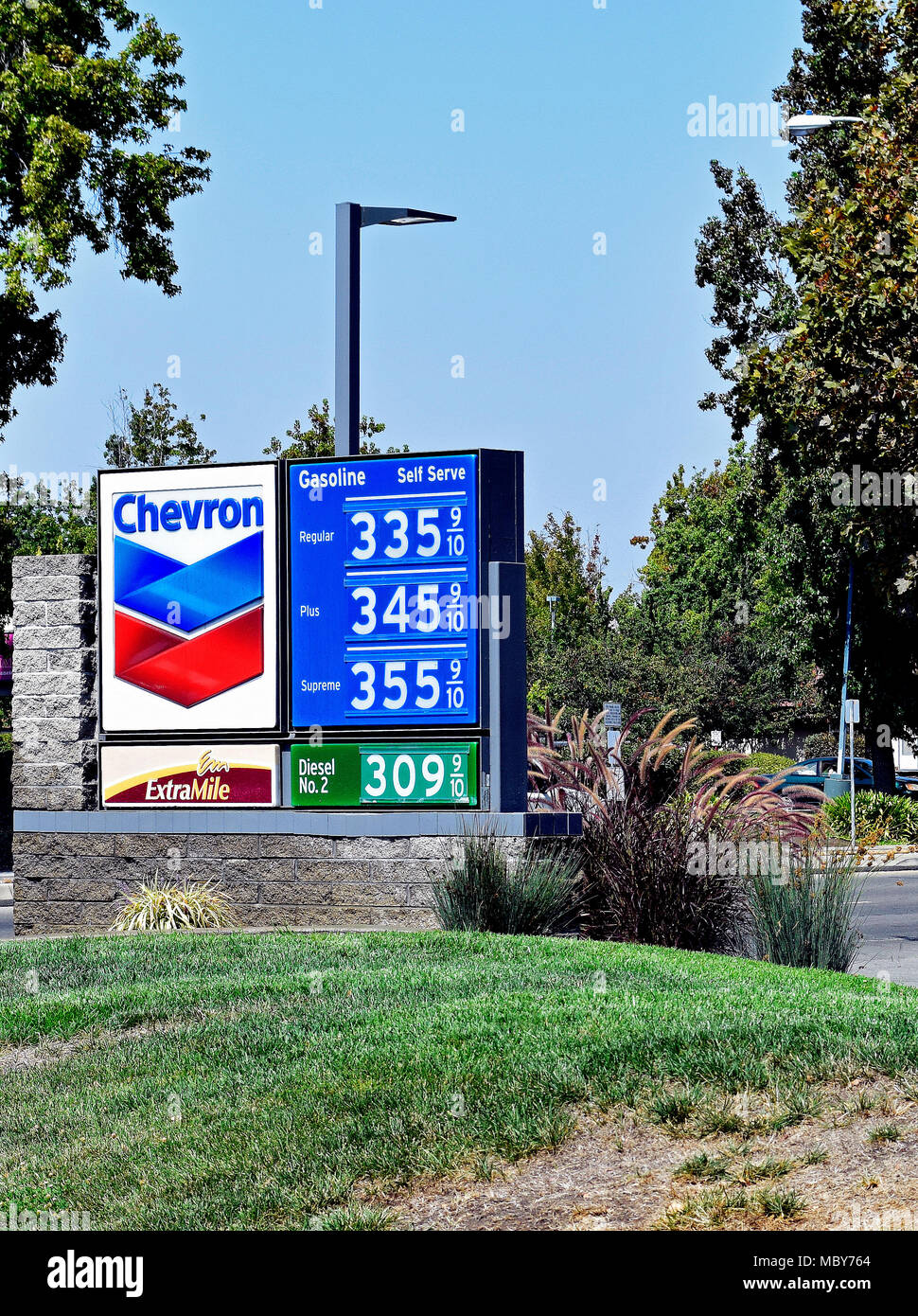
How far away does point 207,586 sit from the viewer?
1255 cm

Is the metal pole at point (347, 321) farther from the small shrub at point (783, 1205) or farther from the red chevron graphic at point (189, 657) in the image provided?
the small shrub at point (783, 1205)

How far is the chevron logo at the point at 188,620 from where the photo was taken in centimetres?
1241

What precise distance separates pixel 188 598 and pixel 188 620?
193 millimetres

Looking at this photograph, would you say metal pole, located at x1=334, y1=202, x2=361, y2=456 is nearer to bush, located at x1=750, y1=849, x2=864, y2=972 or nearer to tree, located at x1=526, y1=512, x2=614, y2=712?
bush, located at x1=750, y1=849, x2=864, y2=972

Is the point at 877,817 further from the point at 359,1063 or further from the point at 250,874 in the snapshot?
the point at 359,1063

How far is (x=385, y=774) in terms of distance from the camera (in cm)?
1196

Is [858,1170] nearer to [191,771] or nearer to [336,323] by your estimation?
[191,771]

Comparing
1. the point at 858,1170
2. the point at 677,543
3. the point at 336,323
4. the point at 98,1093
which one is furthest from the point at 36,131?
the point at 677,543

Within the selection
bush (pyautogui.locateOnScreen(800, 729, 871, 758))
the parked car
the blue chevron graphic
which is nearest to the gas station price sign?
the blue chevron graphic

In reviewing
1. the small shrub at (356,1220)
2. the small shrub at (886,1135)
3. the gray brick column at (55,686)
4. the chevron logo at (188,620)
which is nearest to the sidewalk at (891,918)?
the small shrub at (886,1135)

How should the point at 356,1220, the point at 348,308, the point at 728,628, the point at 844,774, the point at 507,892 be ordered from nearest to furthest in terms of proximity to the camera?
the point at 356,1220 < the point at 507,892 < the point at 348,308 < the point at 844,774 < the point at 728,628

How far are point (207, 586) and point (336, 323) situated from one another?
9.91ft

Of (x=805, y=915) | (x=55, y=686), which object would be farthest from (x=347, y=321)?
(x=805, y=915)
